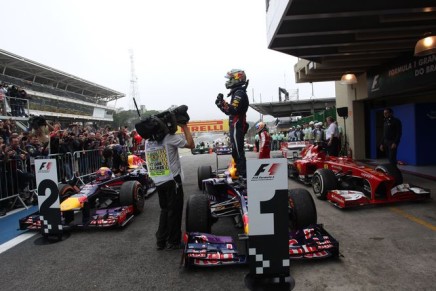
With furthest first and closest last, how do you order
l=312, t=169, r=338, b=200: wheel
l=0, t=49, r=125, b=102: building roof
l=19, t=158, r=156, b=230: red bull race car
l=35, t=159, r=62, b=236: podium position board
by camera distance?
l=0, t=49, r=125, b=102: building roof → l=312, t=169, r=338, b=200: wheel → l=19, t=158, r=156, b=230: red bull race car → l=35, t=159, r=62, b=236: podium position board

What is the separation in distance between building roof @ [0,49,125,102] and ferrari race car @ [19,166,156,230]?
86.4ft

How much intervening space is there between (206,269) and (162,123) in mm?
1894

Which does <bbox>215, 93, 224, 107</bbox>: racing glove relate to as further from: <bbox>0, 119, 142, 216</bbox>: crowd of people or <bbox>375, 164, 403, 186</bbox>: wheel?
<bbox>0, 119, 142, 216</bbox>: crowd of people

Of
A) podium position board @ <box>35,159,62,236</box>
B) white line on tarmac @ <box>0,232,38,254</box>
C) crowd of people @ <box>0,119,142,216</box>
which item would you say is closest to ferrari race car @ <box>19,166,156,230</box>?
white line on tarmac @ <box>0,232,38,254</box>

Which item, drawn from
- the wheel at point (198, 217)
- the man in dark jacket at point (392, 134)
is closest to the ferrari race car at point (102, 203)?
the wheel at point (198, 217)

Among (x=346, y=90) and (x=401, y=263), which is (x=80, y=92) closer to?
(x=346, y=90)

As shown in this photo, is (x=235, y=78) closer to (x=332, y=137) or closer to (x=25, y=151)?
(x=25, y=151)

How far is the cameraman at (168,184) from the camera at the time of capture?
176 inches

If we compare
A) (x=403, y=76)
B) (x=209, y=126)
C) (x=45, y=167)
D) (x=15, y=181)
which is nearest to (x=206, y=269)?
(x=45, y=167)

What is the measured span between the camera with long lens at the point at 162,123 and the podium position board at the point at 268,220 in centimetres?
180

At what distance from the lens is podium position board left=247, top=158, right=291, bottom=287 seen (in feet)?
10.1

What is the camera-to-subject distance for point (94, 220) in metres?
5.35

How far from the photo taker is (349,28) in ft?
23.6

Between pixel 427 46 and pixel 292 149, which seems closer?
pixel 427 46
